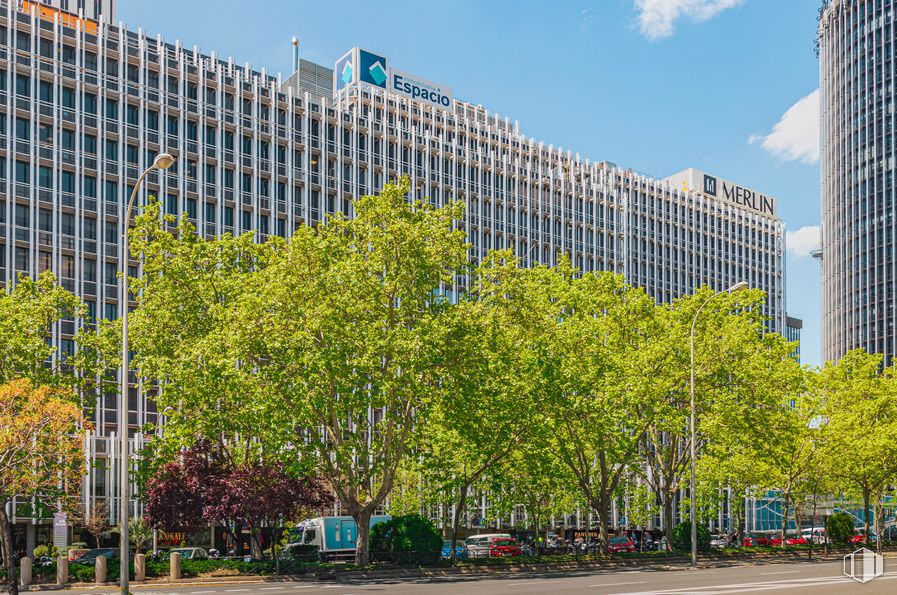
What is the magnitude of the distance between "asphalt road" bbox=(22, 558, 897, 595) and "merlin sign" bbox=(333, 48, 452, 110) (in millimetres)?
66478

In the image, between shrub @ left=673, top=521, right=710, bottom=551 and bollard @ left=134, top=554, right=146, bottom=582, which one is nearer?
bollard @ left=134, top=554, right=146, bottom=582

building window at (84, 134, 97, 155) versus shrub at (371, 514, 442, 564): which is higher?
building window at (84, 134, 97, 155)

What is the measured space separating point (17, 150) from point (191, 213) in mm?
14084

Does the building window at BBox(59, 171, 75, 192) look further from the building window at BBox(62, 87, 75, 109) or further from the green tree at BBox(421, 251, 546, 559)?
the green tree at BBox(421, 251, 546, 559)

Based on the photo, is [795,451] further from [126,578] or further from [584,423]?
[126,578]

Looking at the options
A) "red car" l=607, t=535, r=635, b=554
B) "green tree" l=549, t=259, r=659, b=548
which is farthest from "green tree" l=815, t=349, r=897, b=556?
"green tree" l=549, t=259, r=659, b=548

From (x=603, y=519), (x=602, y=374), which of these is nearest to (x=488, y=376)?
(x=602, y=374)

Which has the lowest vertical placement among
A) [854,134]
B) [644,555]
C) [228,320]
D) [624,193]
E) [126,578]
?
[644,555]

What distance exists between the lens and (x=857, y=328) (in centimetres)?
14962

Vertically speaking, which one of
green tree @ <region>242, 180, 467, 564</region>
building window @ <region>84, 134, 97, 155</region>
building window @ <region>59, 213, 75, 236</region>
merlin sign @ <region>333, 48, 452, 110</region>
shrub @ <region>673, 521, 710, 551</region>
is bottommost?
shrub @ <region>673, 521, 710, 551</region>

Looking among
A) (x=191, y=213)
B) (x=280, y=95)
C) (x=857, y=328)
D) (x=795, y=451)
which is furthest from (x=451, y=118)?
(x=857, y=328)

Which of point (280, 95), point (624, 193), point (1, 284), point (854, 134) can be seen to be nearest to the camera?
point (1, 284)

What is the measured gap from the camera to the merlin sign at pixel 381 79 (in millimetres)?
98688

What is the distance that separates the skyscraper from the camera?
145125 millimetres
